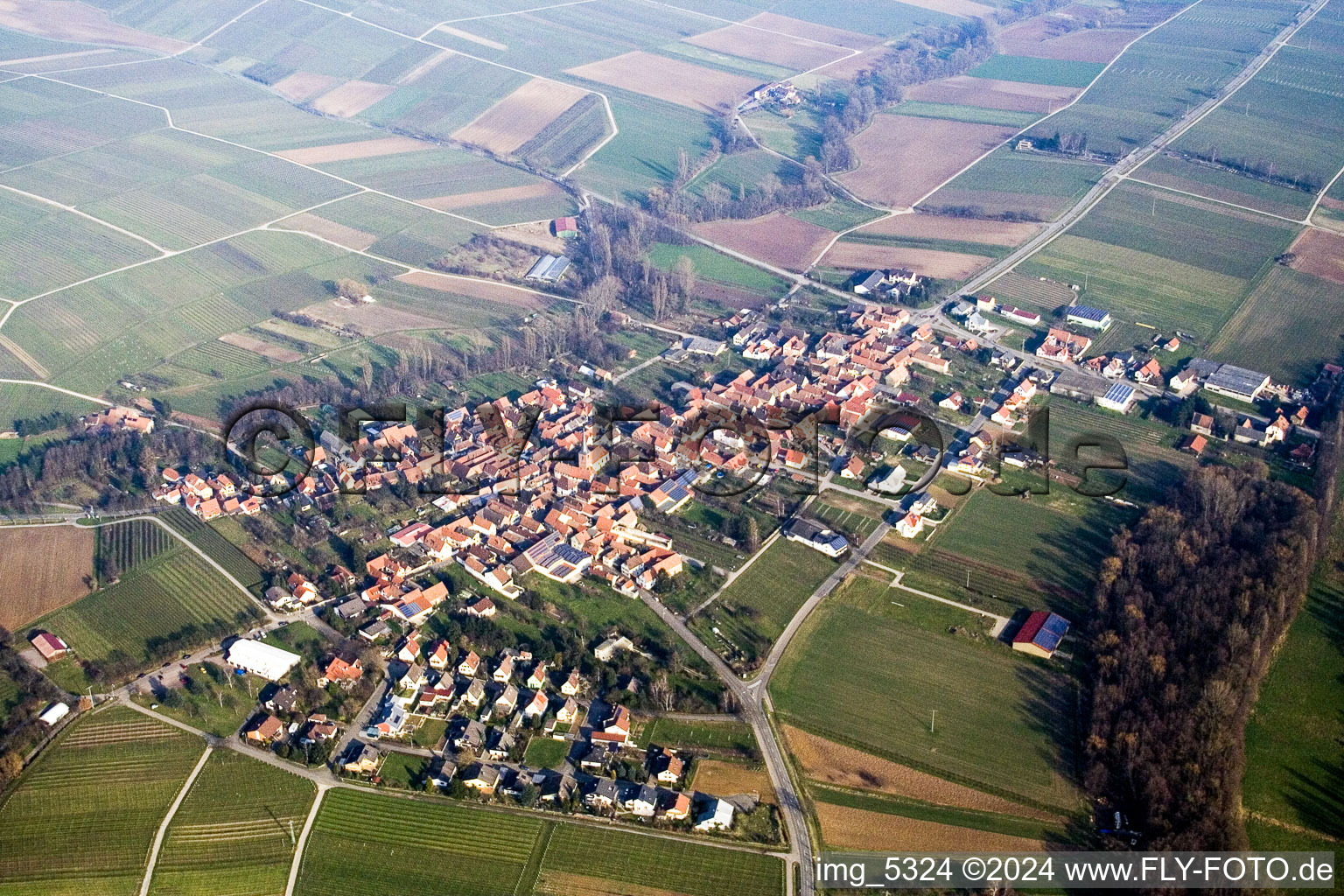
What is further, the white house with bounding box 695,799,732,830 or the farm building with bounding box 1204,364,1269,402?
the farm building with bounding box 1204,364,1269,402

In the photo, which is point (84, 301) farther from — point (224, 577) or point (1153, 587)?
point (1153, 587)

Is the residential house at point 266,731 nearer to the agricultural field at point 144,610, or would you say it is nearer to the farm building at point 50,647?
the agricultural field at point 144,610

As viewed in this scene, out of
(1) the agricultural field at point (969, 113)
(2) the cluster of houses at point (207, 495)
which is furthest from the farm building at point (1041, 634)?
(1) the agricultural field at point (969, 113)

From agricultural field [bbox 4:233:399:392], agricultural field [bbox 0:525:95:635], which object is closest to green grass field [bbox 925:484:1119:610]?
agricultural field [bbox 0:525:95:635]

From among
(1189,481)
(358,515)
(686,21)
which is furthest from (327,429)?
(686,21)

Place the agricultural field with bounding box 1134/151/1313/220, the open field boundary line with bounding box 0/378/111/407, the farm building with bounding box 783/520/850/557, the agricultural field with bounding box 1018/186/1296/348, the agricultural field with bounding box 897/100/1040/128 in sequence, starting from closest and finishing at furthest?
the farm building with bounding box 783/520/850/557, the open field boundary line with bounding box 0/378/111/407, the agricultural field with bounding box 1018/186/1296/348, the agricultural field with bounding box 1134/151/1313/220, the agricultural field with bounding box 897/100/1040/128

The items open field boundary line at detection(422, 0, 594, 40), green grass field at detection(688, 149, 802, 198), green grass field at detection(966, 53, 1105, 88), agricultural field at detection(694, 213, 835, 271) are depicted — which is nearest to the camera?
agricultural field at detection(694, 213, 835, 271)

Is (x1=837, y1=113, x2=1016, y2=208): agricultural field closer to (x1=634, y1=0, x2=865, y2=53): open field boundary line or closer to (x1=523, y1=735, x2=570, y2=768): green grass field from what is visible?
(x1=634, y1=0, x2=865, y2=53): open field boundary line

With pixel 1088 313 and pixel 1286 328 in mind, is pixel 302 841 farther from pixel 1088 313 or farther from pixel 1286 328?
pixel 1286 328
